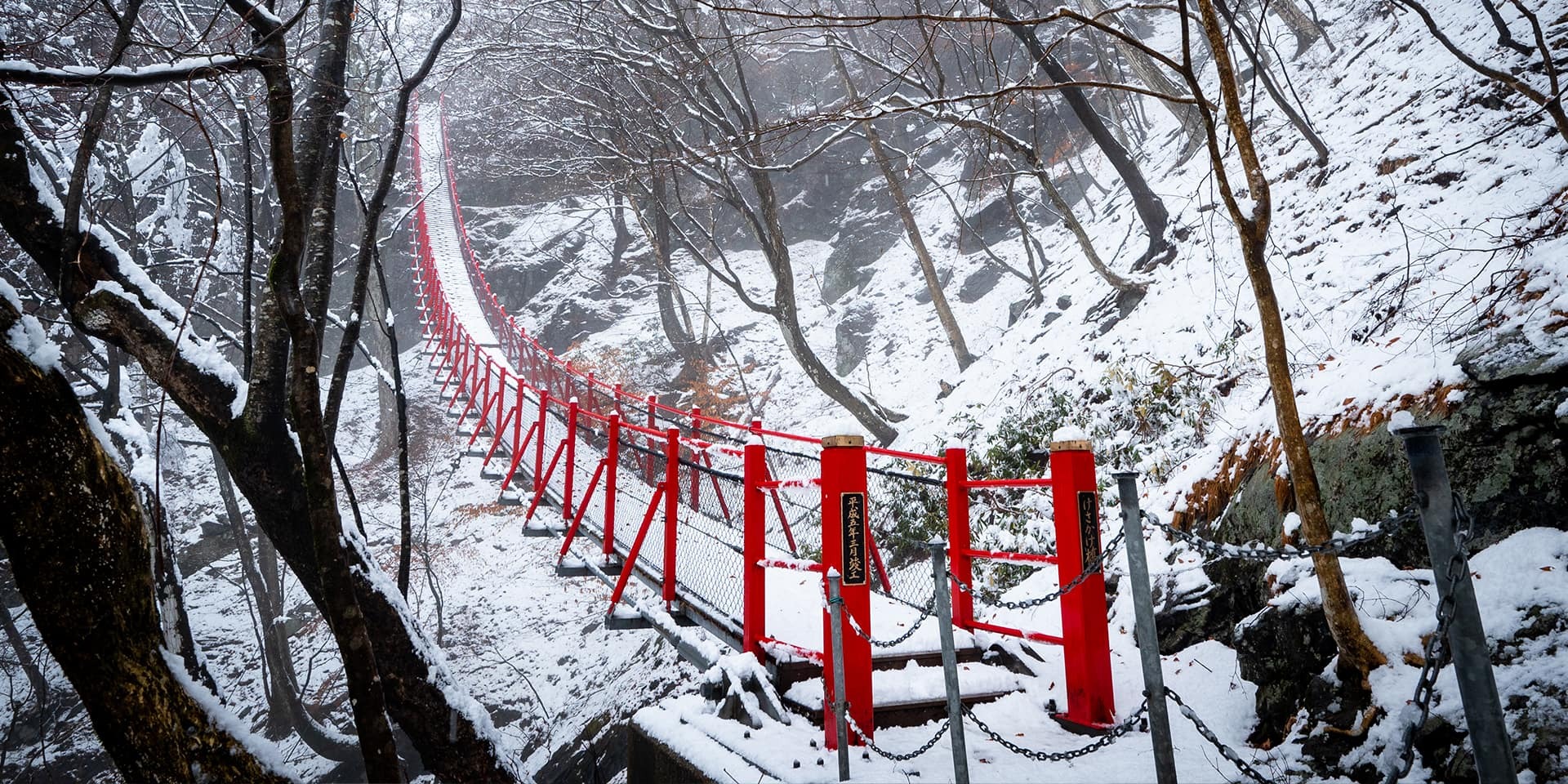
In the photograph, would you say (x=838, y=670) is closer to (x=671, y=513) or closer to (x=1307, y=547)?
(x=1307, y=547)

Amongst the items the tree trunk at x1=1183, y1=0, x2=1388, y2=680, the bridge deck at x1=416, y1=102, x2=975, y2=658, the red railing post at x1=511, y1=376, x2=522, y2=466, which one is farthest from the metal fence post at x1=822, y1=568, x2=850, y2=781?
the red railing post at x1=511, y1=376, x2=522, y2=466

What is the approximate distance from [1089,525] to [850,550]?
1241 millimetres

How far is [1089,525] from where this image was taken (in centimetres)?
368

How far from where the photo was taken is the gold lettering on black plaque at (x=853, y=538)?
145 inches

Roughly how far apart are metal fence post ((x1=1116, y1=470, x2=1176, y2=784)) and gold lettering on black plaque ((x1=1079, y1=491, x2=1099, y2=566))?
4.02 feet

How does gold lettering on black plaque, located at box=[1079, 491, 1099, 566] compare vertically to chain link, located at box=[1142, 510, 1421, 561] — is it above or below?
below

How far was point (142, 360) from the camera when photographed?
12.3ft

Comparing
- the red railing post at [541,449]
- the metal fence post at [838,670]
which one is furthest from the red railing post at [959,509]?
the red railing post at [541,449]

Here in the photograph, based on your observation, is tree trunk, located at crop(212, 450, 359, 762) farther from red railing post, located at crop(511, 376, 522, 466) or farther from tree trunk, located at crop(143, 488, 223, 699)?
tree trunk, located at crop(143, 488, 223, 699)

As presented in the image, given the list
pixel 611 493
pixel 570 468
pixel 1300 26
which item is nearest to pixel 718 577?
pixel 611 493

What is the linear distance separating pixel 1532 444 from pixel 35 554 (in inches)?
226

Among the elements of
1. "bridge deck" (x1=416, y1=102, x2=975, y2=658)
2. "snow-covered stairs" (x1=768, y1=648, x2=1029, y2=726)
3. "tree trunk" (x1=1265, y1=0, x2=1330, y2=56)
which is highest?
"tree trunk" (x1=1265, y1=0, x2=1330, y2=56)

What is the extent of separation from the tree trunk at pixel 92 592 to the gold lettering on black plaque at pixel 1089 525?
364cm

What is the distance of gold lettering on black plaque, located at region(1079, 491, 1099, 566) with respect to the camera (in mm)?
3648
